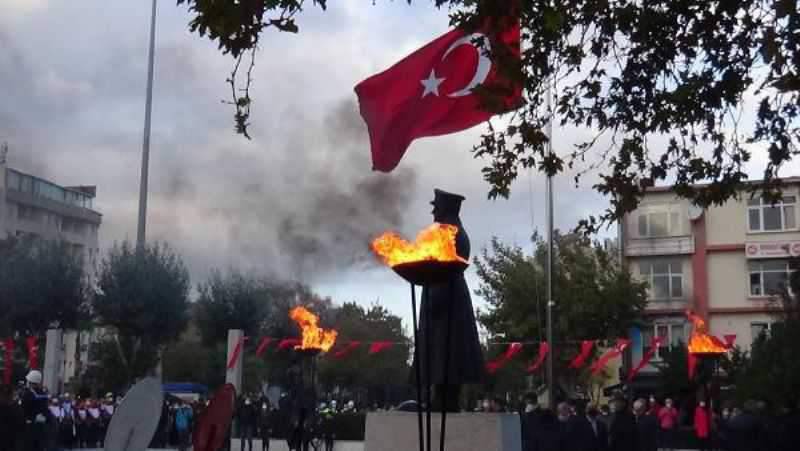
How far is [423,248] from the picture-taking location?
822cm

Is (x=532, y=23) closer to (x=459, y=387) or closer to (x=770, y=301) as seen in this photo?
(x=459, y=387)

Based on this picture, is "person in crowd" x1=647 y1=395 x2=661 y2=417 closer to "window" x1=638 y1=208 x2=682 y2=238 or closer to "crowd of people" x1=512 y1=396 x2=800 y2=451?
"crowd of people" x1=512 y1=396 x2=800 y2=451

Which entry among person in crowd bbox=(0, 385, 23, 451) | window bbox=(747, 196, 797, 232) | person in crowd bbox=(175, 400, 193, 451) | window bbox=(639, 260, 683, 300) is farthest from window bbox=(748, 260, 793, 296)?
person in crowd bbox=(0, 385, 23, 451)

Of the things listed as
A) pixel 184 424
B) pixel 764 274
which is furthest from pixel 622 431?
pixel 764 274

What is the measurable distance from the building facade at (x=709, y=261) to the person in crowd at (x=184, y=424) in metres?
23.1

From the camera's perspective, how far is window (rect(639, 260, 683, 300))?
46.8m

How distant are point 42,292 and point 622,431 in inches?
1181

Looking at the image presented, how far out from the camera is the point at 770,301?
41.4 metres

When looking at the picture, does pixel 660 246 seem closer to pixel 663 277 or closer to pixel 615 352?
pixel 663 277

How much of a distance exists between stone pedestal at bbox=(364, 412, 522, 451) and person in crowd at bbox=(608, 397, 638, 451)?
15.3 ft

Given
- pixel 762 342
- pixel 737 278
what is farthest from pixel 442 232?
pixel 737 278

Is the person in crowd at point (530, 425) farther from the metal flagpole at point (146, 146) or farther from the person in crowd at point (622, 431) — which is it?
the metal flagpole at point (146, 146)

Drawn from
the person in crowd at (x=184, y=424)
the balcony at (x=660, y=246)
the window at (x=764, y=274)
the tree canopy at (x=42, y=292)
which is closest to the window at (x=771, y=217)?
the window at (x=764, y=274)

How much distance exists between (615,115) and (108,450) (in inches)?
244
